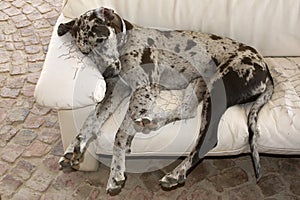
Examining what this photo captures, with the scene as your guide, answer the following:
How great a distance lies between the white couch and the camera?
1994 millimetres

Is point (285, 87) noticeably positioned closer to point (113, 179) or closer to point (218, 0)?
point (218, 0)

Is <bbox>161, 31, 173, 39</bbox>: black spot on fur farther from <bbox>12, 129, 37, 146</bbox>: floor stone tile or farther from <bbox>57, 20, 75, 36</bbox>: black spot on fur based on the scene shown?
<bbox>12, 129, 37, 146</bbox>: floor stone tile

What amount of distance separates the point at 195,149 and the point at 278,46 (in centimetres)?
69

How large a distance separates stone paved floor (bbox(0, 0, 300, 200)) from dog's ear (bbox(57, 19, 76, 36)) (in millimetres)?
666

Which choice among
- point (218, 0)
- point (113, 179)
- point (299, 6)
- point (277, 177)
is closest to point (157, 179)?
point (113, 179)

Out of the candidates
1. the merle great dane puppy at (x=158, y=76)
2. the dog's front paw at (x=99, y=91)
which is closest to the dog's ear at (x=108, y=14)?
the merle great dane puppy at (x=158, y=76)

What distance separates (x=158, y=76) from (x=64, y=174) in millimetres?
693

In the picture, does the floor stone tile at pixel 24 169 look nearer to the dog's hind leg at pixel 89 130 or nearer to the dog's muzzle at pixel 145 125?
the dog's hind leg at pixel 89 130

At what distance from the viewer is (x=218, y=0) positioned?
2320 mm

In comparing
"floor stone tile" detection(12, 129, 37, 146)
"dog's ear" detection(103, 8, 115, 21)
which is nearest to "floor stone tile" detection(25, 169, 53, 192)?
"floor stone tile" detection(12, 129, 37, 146)

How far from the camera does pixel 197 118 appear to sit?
207 centimetres

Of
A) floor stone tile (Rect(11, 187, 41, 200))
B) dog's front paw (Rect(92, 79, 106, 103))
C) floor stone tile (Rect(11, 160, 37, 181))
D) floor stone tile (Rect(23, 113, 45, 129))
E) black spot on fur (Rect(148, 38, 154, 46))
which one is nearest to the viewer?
dog's front paw (Rect(92, 79, 106, 103))

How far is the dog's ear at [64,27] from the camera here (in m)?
2.14

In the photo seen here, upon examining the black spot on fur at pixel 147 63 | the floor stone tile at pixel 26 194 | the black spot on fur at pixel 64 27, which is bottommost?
the floor stone tile at pixel 26 194
